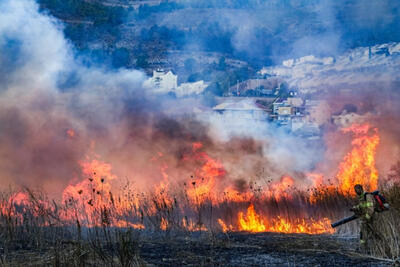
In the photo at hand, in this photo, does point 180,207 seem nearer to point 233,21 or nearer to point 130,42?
point 130,42

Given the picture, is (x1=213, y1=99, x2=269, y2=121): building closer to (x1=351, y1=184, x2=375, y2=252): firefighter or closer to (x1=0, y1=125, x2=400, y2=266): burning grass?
(x1=0, y1=125, x2=400, y2=266): burning grass

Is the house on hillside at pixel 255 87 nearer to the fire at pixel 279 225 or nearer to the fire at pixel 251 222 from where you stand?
the fire at pixel 251 222

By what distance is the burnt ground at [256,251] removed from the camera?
42.4 feet

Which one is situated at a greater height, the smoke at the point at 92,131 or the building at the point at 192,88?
the building at the point at 192,88

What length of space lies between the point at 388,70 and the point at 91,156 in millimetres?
35461

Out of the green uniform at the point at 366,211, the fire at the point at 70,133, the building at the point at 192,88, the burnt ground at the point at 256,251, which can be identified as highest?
the building at the point at 192,88

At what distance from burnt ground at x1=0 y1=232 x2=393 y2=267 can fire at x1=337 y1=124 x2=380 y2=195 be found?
315 inches

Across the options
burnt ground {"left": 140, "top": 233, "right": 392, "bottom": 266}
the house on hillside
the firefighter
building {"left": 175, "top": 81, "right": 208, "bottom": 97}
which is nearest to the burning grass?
the firefighter

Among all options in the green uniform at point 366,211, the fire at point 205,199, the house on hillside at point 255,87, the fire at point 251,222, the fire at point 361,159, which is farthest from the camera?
the house on hillside at point 255,87

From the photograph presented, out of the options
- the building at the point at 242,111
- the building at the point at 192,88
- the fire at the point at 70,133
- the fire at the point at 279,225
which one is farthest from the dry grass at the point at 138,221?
the building at the point at 192,88

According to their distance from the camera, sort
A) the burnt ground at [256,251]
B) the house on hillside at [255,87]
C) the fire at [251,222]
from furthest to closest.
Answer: the house on hillside at [255,87] → the fire at [251,222] → the burnt ground at [256,251]

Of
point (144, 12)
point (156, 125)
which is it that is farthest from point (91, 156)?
point (144, 12)

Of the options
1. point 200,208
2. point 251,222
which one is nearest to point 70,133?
point 200,208

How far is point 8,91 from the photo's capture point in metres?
26.1
